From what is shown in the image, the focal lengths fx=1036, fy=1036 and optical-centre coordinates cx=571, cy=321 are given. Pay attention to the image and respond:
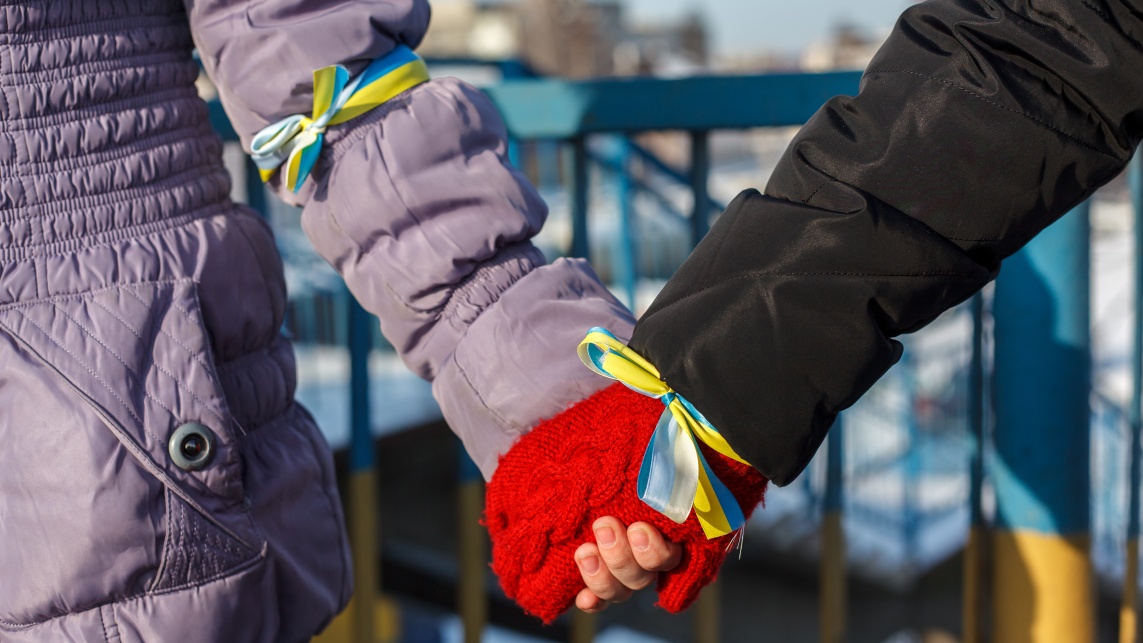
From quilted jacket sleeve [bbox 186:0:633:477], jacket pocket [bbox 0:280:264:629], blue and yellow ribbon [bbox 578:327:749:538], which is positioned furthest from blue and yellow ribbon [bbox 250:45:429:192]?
blue and yellow ribbon [bbox 578:327:749:538]

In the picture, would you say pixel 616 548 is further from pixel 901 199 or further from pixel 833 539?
pixel 833 539

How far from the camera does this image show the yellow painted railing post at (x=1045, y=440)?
181 centimetres

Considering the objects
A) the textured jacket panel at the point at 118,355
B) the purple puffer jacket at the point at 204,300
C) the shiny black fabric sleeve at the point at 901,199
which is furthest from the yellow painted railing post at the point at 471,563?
the shiny black fabric sleeve at the point at 901,199

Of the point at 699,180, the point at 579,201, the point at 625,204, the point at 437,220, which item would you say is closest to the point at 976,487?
the point at 699,180

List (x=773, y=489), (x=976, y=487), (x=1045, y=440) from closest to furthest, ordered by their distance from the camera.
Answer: (x=1045, y=440)
(x=976, y=487)
(x=773, y=489)

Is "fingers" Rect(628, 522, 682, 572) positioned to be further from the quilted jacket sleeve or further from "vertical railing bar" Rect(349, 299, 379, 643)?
"vertical railing bar" Rect(349, 299, 379, 643)

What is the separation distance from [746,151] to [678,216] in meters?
14.6

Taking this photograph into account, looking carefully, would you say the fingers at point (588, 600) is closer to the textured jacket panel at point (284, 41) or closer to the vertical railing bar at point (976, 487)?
the textured jacket panel at point (284, 41)

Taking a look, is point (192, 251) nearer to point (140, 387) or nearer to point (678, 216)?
point (140, 387)

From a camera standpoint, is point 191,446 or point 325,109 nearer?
point 191,446

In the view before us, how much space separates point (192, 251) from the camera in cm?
119

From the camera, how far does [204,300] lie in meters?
1.17

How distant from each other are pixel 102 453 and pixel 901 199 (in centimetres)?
83

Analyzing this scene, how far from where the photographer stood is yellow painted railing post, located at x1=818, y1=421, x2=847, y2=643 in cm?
199
